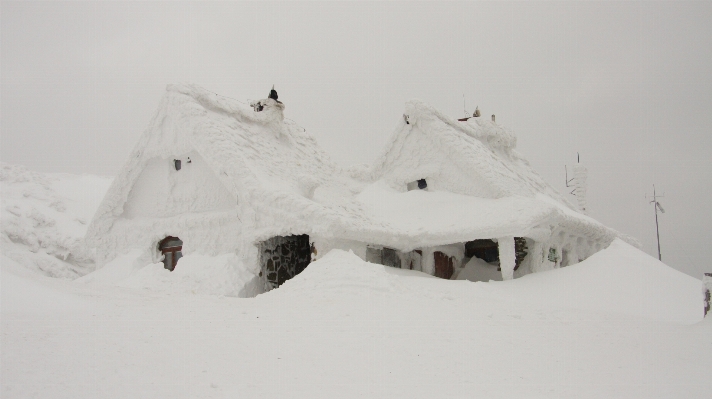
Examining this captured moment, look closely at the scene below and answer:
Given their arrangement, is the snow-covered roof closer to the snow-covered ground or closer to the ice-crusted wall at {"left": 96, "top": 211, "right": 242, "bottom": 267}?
the ice-crusted wall at {"left": 96, "top": 211, "right": 242, "bottom": 267}

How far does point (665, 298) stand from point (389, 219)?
7.56 metres

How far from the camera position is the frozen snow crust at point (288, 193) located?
40.0 ft

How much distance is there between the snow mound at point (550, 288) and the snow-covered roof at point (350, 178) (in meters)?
1.42

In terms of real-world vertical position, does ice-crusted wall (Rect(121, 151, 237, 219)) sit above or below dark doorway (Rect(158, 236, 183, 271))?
above

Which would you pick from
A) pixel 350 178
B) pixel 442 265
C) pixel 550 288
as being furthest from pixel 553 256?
pixel 350 178

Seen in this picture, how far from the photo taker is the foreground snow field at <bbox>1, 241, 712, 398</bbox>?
14.4 ft

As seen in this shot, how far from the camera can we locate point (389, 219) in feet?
51.8

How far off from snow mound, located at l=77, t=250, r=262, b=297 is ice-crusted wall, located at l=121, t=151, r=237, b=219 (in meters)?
1.45

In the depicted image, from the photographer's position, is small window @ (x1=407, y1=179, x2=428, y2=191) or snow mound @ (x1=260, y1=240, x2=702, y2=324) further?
small window @ (x1=407, y1=179, x2=428, y2=191)

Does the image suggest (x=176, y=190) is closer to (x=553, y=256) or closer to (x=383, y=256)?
(x=383, y=256)

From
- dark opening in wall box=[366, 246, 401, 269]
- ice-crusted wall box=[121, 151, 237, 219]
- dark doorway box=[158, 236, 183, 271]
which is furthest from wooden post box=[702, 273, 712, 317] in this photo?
dark doorway box=[158, 236, 183, 271]

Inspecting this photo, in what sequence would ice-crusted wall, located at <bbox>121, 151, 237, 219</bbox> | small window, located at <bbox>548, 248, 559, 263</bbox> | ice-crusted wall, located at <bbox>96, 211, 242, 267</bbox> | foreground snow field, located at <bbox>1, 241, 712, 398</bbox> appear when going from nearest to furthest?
foreground snow field, located at <bbox>1, 241, 712, 398</bbox> < ice-crusted wall, located at <bbox>96, 211, 242, 267</bbox> < ice-crusted wall, located at <bbox>121, 151, 237, 219</bbox> < small window, located at <bbox>548, 248, 559, 263</bbox>

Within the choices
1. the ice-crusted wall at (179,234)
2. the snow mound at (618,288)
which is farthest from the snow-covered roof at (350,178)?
the snow mound at (618,288)

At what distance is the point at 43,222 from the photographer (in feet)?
66.0
